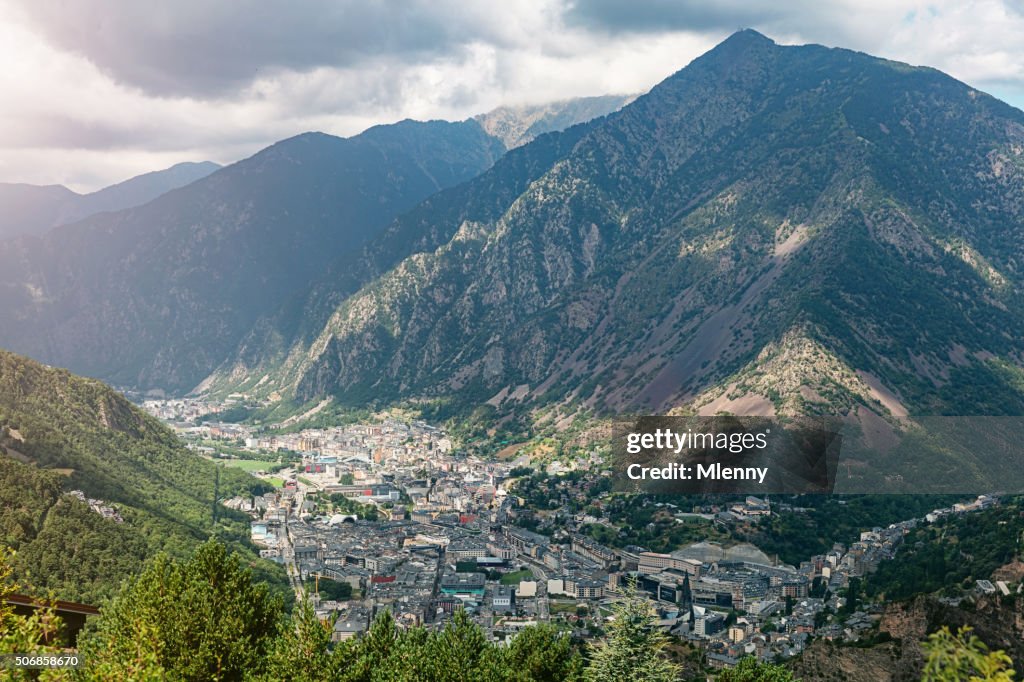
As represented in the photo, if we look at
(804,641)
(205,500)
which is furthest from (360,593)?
(804,641)

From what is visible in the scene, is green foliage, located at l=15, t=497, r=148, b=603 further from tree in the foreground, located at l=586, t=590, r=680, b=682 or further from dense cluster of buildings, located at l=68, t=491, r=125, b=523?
tree in the foreground, located at l=586, t=590, r=680, b=682

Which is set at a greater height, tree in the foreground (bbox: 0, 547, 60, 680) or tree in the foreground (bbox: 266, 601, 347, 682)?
tree in the foreground (bbox: 0, 547, 60, 680)

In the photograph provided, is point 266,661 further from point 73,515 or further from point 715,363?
point 715,363

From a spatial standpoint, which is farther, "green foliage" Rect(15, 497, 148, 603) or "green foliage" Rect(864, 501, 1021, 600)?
"green foliage" Rect(15, 497, 148, 603)

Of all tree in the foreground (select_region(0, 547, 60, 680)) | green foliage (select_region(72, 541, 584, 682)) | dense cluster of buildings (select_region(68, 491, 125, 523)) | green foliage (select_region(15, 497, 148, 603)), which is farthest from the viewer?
dense cluster of buildings (select_region(68, 491, 125, 523))

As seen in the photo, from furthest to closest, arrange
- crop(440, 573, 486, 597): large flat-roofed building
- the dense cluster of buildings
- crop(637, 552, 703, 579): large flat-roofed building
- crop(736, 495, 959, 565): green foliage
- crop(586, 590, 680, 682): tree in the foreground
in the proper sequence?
1. crop(736, 495, 959, 565): green foliage
2. crop(637, 552, 703, 579): large flat-roofed building
3. crop(440, 573, 486, 597): large flat-roofed building
4. the dense cluster of buildings
5. crop(586, 590, 680, 682): tree in the foreground

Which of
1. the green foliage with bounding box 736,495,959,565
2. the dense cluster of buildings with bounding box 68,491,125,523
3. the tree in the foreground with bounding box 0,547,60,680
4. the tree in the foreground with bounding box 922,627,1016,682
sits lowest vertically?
the green foliage with bounding box 736,495,959,565

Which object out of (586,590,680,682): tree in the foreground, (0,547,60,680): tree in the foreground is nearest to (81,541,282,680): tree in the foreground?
(0,547,60,680): tree in the foreground
